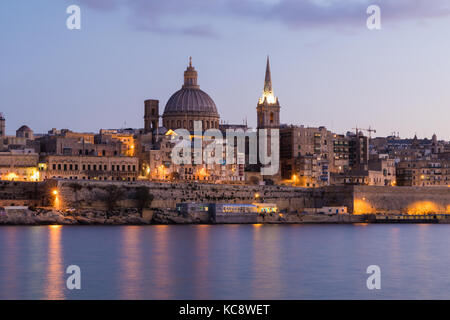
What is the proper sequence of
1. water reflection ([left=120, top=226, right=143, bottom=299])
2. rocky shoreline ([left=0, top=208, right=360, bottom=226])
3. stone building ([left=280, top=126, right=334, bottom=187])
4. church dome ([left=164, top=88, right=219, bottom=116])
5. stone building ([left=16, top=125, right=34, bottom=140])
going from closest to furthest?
water reflection ([left=120, top=226, right=143, bottom=299]) → rocky shoreline ([left=0, top=208, right=360, bottom=226]) → stone building ([left=280, top=126, right=334, bottom=187]) → stone building ([left=16, top=125, right=34, bottom=140]) → church dome ([left=164, top=88, right=219, bottom=116])

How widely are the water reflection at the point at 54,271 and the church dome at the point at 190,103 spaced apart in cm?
3112

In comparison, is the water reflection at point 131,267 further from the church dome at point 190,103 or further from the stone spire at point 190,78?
the stone spire at point 190,78

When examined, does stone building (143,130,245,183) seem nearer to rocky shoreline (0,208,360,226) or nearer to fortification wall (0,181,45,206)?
rocky shoreline (0,208,360,226)

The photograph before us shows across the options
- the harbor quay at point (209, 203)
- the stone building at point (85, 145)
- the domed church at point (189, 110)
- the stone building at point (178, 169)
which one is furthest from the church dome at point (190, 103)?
the harbor quay at point (209, 203)

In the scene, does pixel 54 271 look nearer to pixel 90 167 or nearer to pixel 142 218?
pixel 142 218

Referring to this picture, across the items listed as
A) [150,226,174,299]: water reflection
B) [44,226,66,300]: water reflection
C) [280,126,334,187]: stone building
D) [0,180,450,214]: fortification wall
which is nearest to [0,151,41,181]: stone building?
[0,180,450,214]: fortification wall

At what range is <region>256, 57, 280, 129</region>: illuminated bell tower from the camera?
231ft

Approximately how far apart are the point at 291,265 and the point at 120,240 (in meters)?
10.9

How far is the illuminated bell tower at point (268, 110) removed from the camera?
7031 centimetres

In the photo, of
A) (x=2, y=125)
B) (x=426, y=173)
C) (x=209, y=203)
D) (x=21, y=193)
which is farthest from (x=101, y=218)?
(x=426, y=173)
